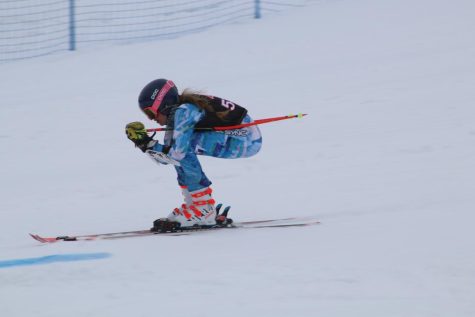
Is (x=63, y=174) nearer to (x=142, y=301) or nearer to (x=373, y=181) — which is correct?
(x=373, y=181)

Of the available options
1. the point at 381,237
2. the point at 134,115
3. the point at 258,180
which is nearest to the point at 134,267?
the point at 381,237

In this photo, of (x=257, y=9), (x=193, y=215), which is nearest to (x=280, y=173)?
(x=193, y=215)

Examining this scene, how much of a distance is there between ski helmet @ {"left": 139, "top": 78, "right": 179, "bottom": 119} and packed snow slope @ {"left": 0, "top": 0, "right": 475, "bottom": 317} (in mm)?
910

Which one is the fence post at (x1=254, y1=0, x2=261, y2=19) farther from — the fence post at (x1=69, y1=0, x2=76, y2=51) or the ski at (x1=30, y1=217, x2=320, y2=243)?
the ski at (x1=30, y1=217, x2=320, y2=243)

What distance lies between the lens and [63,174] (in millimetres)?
8828

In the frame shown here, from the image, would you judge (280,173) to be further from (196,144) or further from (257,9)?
(257,9)

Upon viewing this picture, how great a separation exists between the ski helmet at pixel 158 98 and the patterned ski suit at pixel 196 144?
137 mm

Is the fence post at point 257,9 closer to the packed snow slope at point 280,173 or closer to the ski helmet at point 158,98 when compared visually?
the packed snow slope at point 280,173

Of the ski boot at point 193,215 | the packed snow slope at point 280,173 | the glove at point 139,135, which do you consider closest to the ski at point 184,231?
the ski boot at point 193,215

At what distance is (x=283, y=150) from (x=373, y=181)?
151 cm

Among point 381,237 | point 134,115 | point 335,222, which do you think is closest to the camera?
point 381,237

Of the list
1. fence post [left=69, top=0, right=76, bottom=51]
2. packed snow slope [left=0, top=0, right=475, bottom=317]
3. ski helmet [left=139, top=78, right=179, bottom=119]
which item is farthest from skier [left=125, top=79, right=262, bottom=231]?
fence post [left=69, top=0, right=76, bottom=51]

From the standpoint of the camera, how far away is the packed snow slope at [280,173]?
4.97 meters

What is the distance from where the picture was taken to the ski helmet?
605 cm
